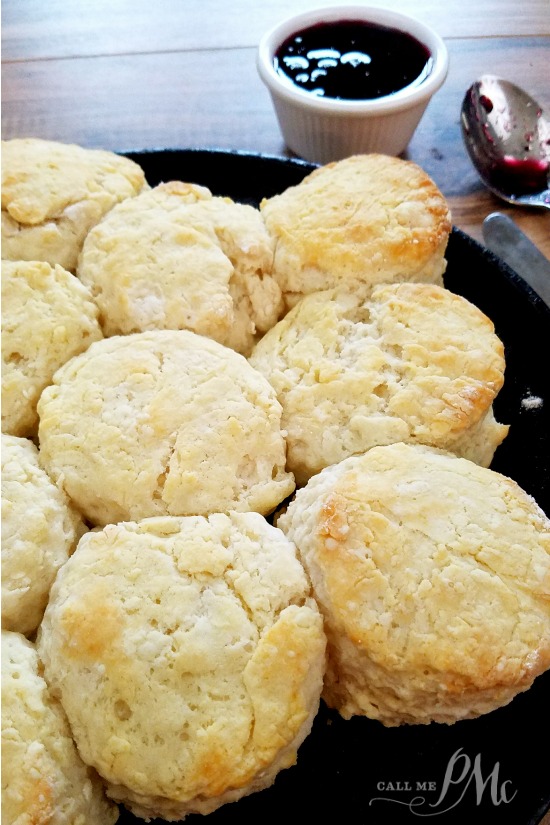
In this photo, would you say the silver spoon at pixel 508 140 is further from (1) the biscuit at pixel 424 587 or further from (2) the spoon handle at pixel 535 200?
(1) the biscuit at pixel 424 587

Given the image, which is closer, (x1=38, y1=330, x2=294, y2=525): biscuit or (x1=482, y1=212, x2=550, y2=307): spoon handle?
(x1=38, y1=330, x2=294, y2=525): biscuit

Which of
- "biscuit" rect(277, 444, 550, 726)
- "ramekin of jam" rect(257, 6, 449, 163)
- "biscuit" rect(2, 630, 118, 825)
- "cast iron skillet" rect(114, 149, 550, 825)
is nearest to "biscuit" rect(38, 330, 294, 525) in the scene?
"biscuit" rect(277, 444, 550, 726)

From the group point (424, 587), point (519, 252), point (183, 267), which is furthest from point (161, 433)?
point (519, 252)

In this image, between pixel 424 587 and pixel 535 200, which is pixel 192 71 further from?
pixel 424 587

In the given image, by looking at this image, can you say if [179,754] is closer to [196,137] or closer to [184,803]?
[184,803]

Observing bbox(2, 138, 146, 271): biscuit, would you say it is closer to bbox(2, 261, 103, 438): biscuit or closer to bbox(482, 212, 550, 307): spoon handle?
bbox(2, 261, 103, 438): biscuit

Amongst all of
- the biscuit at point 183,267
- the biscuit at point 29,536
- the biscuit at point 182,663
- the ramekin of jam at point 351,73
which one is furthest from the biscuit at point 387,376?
the ramekin of jam at point 351,73

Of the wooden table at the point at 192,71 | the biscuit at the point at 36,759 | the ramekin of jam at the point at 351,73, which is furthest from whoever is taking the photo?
the wooden table at the point at 192,71
